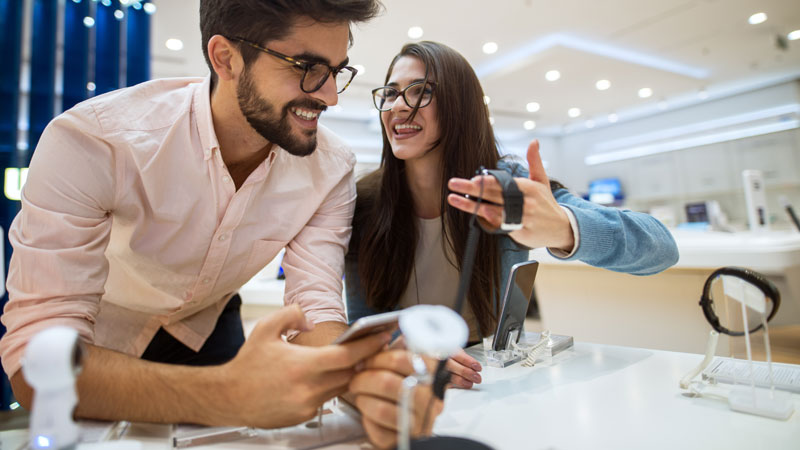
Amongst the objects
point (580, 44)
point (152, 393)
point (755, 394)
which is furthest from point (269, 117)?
point (580, 44)

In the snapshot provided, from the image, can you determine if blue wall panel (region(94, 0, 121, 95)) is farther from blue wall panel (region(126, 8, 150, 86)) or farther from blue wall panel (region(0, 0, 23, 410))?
blue wall panel (region(0, 0, 23, 410))

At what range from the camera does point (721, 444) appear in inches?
20.9

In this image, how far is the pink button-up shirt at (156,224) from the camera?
2.43ft

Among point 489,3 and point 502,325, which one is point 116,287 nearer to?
point 502,325

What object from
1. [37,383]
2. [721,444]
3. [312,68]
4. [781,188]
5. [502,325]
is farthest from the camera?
[781,188]

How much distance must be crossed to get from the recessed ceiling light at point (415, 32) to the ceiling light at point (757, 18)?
11.8 feet

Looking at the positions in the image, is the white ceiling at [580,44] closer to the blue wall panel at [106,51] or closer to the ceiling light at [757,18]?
the ceiling light at [757,18]

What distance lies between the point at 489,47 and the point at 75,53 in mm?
4281

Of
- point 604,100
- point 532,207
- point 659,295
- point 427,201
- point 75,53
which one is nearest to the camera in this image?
point 532,207

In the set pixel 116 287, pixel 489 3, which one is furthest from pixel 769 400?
pixel 489 3

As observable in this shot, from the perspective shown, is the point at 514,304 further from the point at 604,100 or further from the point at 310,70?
the point at 604,100

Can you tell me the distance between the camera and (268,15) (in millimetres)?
974

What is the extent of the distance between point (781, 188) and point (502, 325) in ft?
28.7

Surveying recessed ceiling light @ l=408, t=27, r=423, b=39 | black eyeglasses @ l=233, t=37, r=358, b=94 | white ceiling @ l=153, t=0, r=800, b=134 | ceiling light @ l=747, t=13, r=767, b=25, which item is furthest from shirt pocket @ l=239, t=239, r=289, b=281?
ceiling light @ l=747, t=13, r=767, b=25
